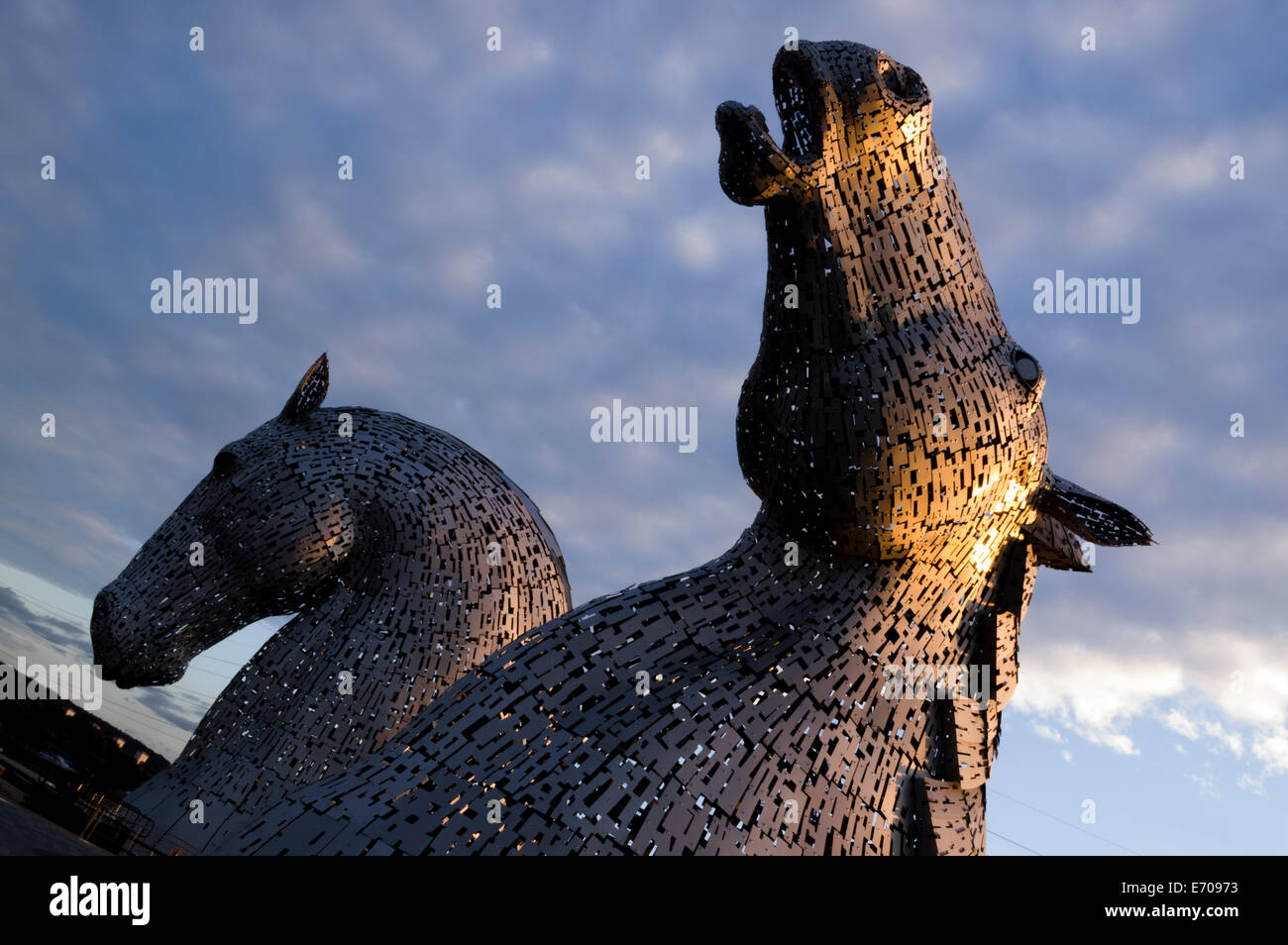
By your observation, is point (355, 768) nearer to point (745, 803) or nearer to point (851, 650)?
point (745, 803)

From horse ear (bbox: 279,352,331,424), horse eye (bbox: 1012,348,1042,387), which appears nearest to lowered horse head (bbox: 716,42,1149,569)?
horse eye (bbox: 1012,348,1042,387)

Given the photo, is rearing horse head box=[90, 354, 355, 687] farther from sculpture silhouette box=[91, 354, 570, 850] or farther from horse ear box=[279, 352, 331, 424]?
horse ear box=[279, 352, 331, 424]

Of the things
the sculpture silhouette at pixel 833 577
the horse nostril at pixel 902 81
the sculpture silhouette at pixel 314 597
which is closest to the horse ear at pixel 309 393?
the sculpture silhouette at pixel 314 597

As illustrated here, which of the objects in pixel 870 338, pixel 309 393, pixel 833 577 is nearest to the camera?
pixel 870 338

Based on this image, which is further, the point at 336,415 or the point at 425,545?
the point at 336,415

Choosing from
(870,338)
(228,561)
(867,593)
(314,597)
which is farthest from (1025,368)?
(228,561)

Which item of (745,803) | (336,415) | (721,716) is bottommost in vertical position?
(745,803)

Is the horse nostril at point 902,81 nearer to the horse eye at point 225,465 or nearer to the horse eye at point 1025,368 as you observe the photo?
the horse eye at point 1025,368

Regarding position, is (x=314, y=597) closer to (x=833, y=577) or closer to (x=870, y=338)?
(x=833, y=577)
